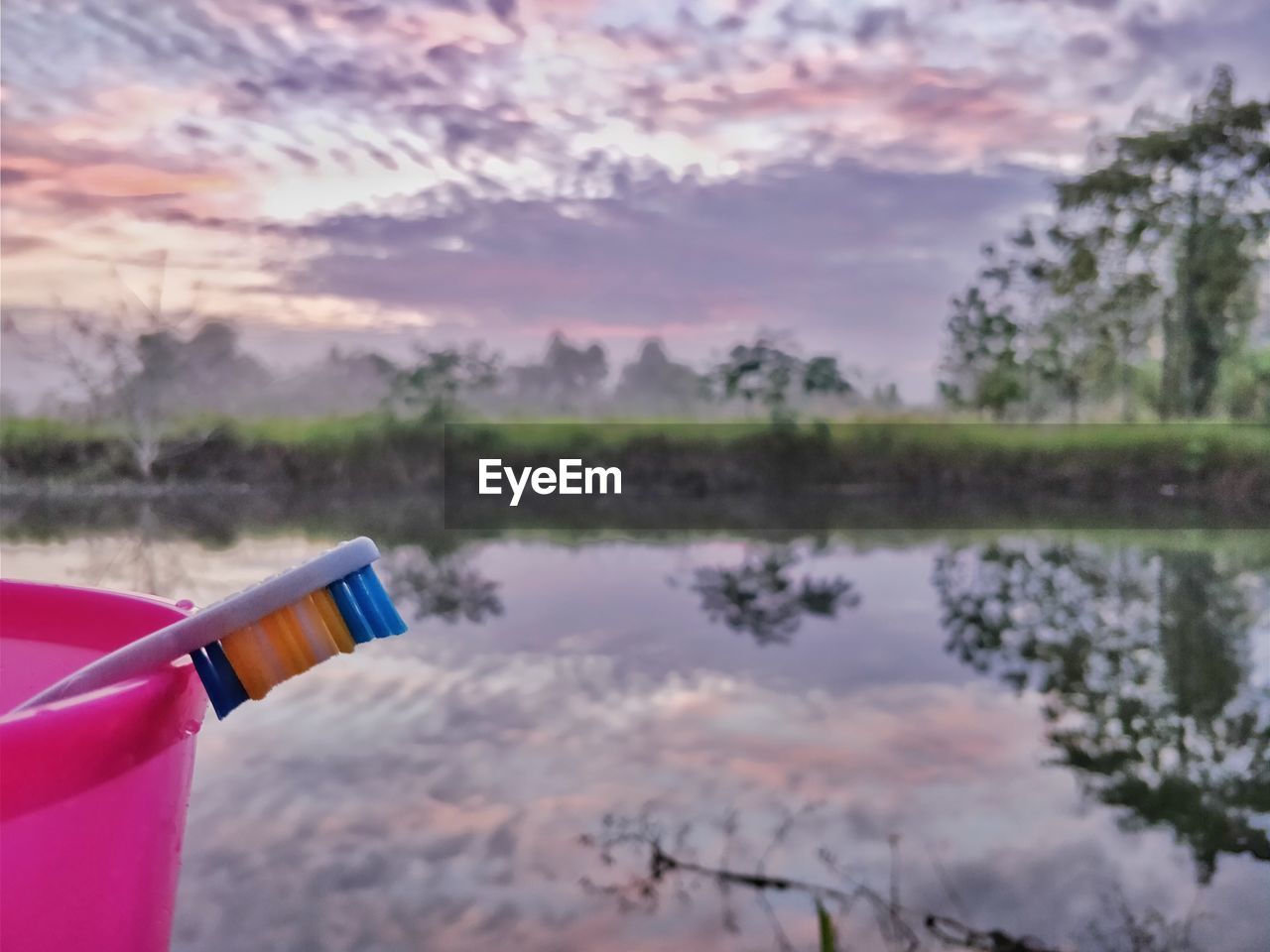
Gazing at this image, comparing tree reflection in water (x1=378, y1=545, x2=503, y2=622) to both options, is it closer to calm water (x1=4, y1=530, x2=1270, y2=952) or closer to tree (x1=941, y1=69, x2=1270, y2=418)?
calm water (x1=4, y1=530, x2=1270, y2=952)

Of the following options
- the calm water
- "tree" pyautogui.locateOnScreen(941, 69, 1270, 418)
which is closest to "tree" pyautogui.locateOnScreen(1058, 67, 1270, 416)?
"tree" pyautogui.locateOnScreen(941, 69, 1270, 418)

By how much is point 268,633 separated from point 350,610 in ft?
0.12

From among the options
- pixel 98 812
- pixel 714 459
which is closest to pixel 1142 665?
pixel 98 812

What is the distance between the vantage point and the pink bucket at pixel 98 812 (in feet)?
1.25

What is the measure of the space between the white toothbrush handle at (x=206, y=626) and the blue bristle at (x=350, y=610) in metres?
0.03

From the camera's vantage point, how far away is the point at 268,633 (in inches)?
18.6

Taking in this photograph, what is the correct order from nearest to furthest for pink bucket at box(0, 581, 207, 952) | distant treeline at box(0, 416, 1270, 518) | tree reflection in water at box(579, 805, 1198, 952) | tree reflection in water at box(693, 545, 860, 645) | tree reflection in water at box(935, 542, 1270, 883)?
pink bucket at box(0, 581, 207, 952), tree reflection in water at box(579, 805, 1198, 952), tree reflection in water at box(935, 542, 1270, 883), tree reflection in water at box(693, 545, 860, 645), distant treeline at box(0, 416, 1270, 518)

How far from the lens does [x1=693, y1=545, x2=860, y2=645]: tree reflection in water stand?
3.62 meters

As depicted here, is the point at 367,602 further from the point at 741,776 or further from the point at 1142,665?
the point at 1142,665

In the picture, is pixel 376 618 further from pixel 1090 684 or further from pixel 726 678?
pixel 1090 684

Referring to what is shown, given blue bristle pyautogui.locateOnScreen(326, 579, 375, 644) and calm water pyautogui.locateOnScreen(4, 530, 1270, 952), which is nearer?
blue bristle pyautogui.locateOnScreen(326, 579, 375, 644)

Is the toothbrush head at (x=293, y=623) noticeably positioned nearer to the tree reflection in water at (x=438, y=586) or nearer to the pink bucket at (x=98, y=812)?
the pink bucket at (x=98, y=812)

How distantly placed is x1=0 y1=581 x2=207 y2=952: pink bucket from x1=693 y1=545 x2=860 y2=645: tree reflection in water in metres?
2.97

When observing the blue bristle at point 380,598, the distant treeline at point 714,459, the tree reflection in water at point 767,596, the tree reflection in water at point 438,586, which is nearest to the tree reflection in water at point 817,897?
the blue bristle at point 380,598
